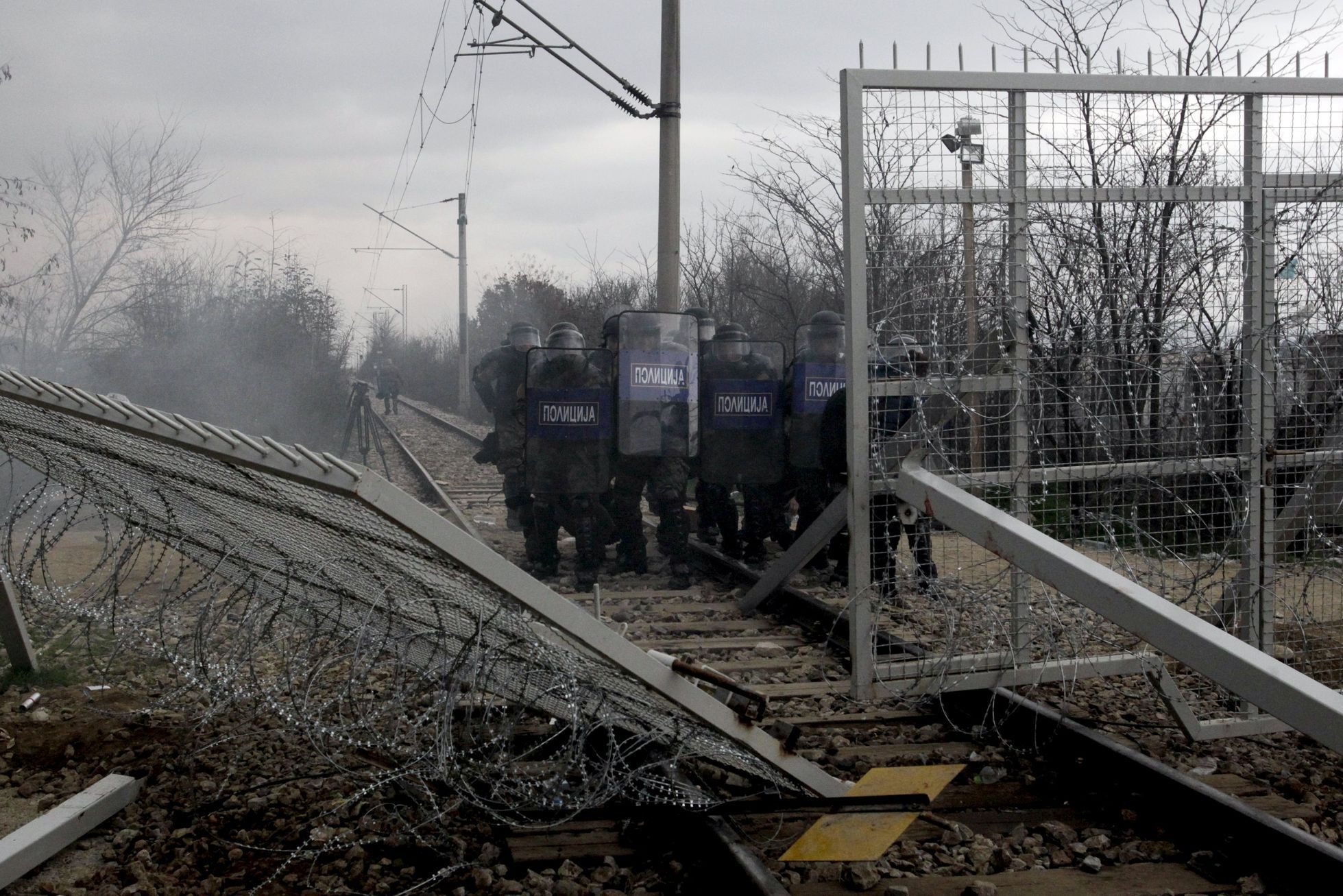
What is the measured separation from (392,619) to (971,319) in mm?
2498

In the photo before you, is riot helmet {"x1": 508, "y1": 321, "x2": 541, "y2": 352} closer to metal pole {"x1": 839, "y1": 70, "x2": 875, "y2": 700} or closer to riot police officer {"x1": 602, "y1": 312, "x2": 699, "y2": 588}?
riot police officer {"x1": 602, "y1": 312, "x2": 699, "y2": 588}

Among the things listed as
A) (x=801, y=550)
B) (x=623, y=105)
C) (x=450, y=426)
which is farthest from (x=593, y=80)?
(x=450, y=426)

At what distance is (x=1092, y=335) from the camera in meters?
4.89

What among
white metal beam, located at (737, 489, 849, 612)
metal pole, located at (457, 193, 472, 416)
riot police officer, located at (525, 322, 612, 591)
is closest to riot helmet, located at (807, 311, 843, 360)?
riot police officer, located at (525, 322, 612, 591)

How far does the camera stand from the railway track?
348 cm

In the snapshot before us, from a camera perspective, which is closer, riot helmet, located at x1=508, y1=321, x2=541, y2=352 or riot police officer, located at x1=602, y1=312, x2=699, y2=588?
riot police officer, located at x1=602, y1=312, x2=699, y2=588

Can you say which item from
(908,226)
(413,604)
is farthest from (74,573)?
(908,226)

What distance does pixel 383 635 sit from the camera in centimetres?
425

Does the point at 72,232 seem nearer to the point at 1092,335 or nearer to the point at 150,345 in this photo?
the point at 150,345

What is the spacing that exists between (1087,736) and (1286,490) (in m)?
1.60

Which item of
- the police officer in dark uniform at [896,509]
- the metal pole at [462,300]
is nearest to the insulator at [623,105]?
the police officer in dark uniform at [896,509]

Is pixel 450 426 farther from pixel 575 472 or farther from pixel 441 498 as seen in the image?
pixel 575 472

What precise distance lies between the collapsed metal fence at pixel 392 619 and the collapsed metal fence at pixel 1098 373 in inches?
44.4

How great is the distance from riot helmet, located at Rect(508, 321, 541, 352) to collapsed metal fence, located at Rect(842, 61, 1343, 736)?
6653 mm
